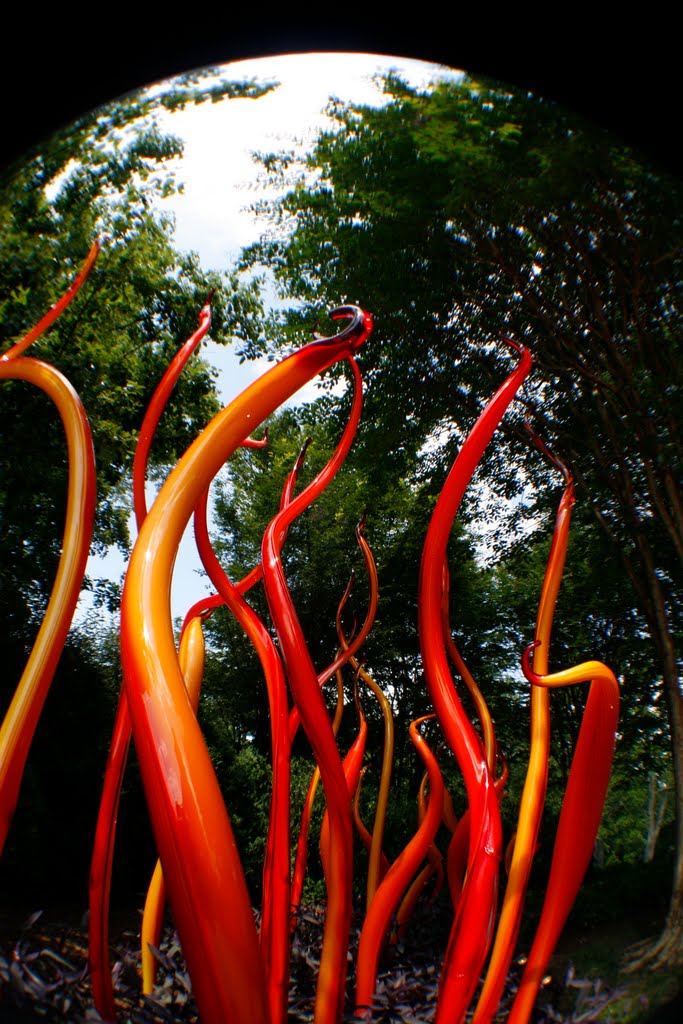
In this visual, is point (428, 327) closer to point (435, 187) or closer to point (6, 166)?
point (435, 187)

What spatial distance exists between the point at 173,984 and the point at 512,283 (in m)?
2.70

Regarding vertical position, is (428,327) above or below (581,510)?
above

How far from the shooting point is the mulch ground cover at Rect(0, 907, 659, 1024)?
1.84 meters

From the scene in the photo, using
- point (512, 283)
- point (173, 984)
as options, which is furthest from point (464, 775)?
point (512, 283)

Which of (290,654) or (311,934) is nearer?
(290,654)

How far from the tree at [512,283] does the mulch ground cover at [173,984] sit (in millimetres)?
575

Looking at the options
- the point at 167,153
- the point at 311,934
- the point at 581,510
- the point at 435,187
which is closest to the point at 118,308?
the point at 167,153

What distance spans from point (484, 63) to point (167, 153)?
1277 mm

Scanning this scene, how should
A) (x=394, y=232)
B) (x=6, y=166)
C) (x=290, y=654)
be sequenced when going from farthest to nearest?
(x=394, y=232)
(x=6, y=166)
(x=290, y=654)

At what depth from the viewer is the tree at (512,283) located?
230cm

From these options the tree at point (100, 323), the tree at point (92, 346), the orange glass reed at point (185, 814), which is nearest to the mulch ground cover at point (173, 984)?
the tree at point (92, 346)

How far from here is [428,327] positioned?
2.71 metres

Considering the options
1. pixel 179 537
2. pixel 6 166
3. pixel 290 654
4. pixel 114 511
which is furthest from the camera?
pixel 114 511

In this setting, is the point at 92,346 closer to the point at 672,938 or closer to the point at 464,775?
the point at 464,775
